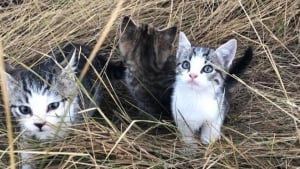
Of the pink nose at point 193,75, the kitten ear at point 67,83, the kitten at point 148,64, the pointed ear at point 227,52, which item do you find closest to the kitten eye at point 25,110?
the kitten ear at point 67,83

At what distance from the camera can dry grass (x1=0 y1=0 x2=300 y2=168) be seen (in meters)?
2.21

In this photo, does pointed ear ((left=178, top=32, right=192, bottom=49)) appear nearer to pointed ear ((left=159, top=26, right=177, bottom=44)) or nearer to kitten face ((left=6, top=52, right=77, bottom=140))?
pointed ear ((left=159, top=26, right=177, bottom=44))

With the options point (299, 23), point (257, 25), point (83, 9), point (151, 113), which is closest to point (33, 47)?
point (83, 9)

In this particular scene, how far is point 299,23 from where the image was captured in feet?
10.4

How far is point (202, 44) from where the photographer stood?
3098 millimetres

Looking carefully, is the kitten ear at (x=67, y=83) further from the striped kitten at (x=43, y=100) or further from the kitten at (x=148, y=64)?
the kitten at (x=148, y=64)

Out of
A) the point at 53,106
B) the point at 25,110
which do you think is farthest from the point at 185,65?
the point at 25,110

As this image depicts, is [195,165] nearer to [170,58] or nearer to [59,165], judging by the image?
[59,165]

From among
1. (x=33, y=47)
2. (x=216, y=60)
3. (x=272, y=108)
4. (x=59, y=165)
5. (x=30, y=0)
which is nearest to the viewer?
(x=59, y=165)

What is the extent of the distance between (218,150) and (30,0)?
1.68 meters

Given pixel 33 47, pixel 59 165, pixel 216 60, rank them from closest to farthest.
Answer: pixel 59 165 → pixel 216 60 → pixel 33 47

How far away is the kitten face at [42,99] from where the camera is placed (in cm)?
225

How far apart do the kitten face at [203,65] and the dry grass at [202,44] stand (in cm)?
18

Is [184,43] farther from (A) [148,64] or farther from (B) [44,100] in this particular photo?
(B) [44,100]
